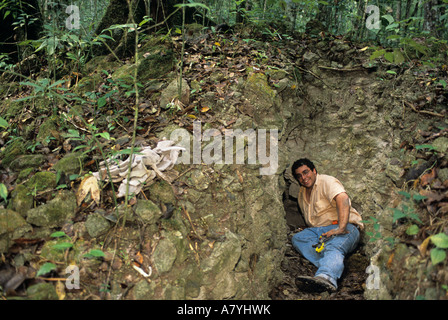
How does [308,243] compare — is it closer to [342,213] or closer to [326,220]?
[326,220]

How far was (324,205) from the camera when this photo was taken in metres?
4.24

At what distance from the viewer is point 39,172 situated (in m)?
2.89

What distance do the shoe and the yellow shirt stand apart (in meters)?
1.12

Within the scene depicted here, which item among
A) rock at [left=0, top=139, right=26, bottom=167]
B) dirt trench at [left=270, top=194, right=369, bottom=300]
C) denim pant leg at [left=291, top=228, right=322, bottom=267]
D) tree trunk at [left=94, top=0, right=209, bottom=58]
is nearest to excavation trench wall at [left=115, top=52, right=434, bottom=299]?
dirt trench at [left=270, top=194, right=369, bottom=300]

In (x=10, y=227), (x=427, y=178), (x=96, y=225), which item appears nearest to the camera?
(x=10, y=227)

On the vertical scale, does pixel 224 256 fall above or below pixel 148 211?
below

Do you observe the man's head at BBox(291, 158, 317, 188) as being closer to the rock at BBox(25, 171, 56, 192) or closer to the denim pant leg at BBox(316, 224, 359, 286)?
the denim pant leg at BBox(316, 224, 359, 286)

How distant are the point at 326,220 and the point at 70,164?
11.0ft

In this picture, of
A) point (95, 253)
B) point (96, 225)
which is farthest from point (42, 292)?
point (96, 225)

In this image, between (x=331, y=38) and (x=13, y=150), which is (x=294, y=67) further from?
(x=13, y=150)

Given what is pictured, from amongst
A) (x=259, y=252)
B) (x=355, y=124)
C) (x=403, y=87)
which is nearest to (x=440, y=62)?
(x=403, y=87)

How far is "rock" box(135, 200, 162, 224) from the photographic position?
9.13ft

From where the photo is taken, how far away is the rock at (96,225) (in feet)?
8.65

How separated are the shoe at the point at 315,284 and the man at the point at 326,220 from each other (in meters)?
0.22
